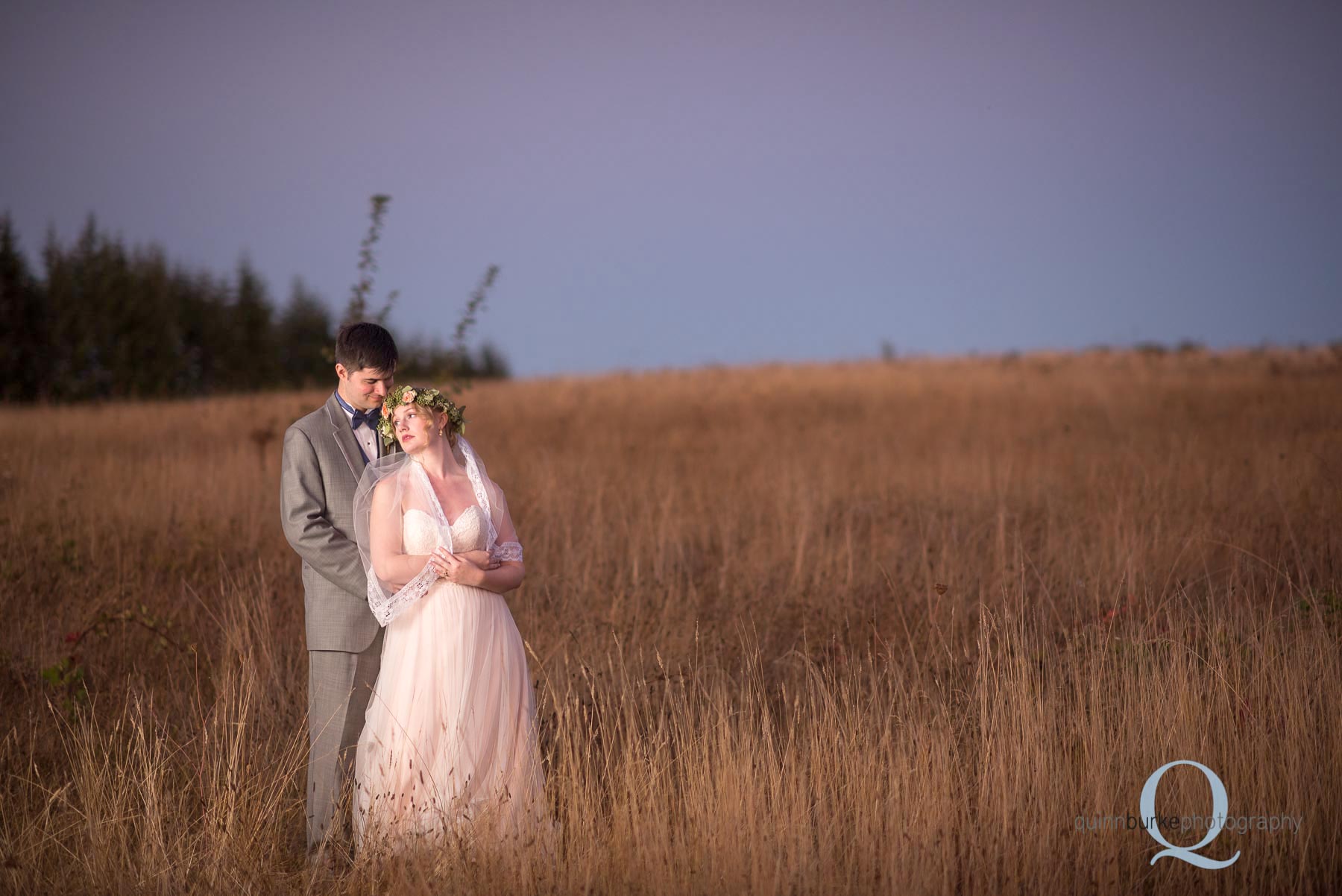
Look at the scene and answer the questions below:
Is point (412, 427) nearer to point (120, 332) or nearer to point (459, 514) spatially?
point (459, 514)

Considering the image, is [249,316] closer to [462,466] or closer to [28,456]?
[28,456]

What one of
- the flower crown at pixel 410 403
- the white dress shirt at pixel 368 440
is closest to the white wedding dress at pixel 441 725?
the flower crown at pixel 410 403

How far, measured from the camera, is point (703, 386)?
22.4 metres

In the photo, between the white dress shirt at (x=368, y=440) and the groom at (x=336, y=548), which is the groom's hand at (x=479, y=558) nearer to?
the groom at (x=336, y=548)

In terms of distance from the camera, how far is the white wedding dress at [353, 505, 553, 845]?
366 centimetres

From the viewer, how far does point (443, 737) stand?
3.69 metres

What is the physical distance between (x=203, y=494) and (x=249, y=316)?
127ft

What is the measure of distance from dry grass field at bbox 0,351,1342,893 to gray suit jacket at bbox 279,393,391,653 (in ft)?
2.54

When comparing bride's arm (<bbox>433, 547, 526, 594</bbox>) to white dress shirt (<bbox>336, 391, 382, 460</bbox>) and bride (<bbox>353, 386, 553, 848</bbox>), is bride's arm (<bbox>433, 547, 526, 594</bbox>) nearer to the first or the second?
bride (<bbox>353, 386, 553, 848</bbox>)

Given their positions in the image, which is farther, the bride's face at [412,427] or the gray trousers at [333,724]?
the gray trousers at [333,724]

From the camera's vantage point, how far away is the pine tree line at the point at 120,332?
3744 centimetres

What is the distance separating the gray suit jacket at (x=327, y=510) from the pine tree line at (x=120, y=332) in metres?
33.2

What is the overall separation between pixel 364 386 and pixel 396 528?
1.98 feet

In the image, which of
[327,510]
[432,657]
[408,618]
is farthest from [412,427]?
[432,657]
